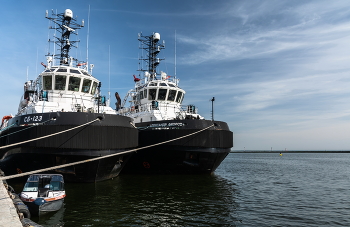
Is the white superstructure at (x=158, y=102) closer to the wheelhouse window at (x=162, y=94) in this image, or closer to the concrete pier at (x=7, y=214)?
the wheelhouse window at (x=162, y=94)

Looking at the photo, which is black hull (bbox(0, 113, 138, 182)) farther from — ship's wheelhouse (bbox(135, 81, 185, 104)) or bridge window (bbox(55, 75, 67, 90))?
ship's wheelhouse (bbox(135, 81, 185, 104))

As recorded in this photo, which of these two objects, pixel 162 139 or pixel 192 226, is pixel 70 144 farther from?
pixel 192 226

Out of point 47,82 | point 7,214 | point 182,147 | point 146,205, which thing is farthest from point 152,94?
point 7,214

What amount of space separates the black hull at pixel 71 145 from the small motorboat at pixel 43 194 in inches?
117

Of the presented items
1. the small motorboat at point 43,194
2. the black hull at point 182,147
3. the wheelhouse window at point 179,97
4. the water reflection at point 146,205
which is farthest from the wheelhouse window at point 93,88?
the small motorboat at point 43,194

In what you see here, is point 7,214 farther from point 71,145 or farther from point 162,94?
point 162,94

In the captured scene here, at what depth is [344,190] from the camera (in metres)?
18.9

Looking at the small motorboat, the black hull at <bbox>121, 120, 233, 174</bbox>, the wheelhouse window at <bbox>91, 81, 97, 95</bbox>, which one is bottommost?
the small motorboat

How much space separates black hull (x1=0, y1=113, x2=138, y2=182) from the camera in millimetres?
15453

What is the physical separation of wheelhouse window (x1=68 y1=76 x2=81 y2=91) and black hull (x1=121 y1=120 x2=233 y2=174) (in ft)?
20.9

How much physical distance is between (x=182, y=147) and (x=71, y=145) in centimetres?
856

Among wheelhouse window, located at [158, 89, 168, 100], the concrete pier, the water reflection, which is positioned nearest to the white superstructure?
wheelhouse window, located at [158, 89, 168, 100]

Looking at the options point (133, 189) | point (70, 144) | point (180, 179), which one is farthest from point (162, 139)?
point (70, 144)

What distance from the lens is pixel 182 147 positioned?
2067 centimetres
